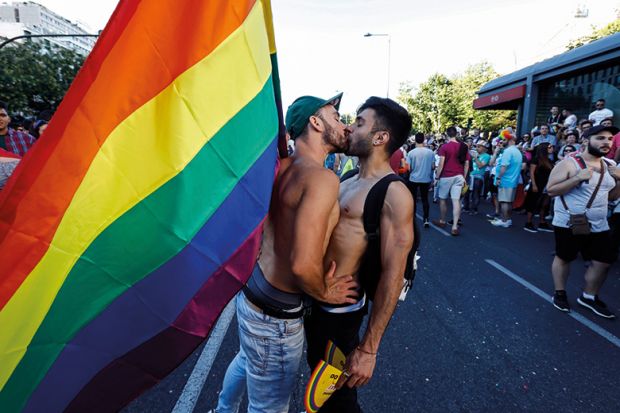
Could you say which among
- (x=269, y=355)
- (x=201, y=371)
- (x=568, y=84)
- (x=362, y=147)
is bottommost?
(x=201, y=371)

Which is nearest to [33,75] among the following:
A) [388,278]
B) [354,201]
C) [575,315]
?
[354,201]

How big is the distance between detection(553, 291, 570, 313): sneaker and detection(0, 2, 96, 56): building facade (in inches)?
4018

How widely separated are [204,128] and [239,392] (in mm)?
1592

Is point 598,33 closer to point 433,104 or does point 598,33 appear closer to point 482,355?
point 433,104

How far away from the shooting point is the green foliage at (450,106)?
40.5 metres

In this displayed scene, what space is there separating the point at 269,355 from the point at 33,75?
35.0 meters

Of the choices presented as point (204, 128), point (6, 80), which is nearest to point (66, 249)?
point (204, 128)

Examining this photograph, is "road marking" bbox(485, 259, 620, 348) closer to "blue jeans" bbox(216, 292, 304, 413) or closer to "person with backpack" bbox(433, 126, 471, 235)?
"person with backpack" bbox(433, 126, 471, 235)

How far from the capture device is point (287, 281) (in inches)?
66.5

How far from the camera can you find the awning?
1591cm

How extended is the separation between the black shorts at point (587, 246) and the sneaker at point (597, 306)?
48cm

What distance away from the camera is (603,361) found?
302 cm

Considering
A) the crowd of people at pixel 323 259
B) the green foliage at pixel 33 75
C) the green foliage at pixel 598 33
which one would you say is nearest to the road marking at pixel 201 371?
the crowd of people at pixel 323 259

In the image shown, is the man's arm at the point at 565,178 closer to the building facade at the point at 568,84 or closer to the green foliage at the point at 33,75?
the building facade at the point at 568,84
